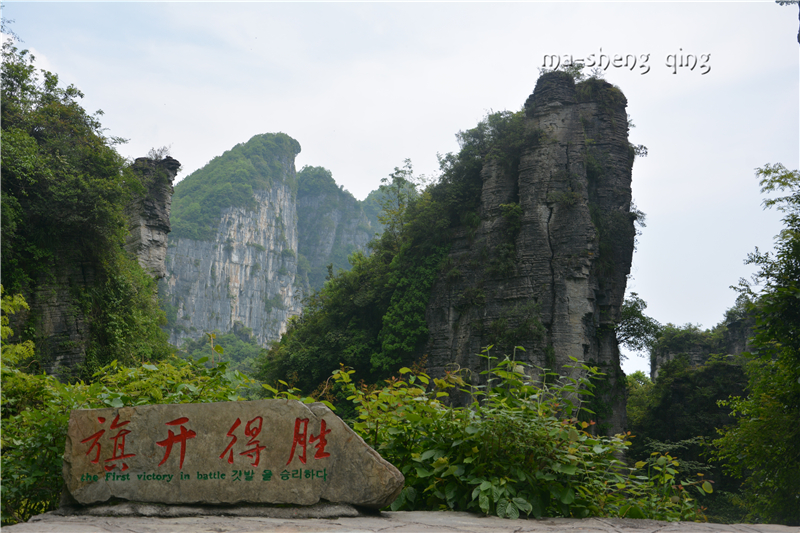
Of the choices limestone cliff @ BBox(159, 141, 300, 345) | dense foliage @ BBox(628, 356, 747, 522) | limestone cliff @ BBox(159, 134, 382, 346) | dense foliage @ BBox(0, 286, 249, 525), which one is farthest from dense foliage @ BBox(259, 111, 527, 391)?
limestone cliff @ BBox(159, 141, 300, 345)

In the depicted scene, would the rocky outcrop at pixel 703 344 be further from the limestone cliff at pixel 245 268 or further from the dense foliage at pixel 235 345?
the limestone cliff at pixel 245 268

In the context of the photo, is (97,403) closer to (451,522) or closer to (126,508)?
(126,508)

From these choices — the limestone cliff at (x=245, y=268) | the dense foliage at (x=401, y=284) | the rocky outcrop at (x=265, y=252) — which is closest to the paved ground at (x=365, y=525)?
the dense foliage at (x=401, y=284)

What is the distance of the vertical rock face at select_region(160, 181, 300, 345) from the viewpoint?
199 ft

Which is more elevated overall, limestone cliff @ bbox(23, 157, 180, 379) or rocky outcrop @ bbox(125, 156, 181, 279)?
rocky outcrop @ bbox(125, 156, 181, 279)

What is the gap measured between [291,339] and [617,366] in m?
12.3

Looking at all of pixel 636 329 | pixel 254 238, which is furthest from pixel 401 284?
pixel 254 238

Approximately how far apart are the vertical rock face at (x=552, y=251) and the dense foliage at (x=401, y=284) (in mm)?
520

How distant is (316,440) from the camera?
2.66 metres

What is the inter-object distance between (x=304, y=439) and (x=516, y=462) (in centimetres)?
109

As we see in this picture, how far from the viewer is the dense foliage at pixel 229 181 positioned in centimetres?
6319

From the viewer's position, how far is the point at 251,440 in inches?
105

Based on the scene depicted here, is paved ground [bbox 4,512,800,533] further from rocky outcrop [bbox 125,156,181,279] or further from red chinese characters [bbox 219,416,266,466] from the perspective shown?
rocky outcrop [bbox 125,156,181,279]

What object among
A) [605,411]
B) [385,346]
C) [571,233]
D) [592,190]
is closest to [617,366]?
[605,411]
